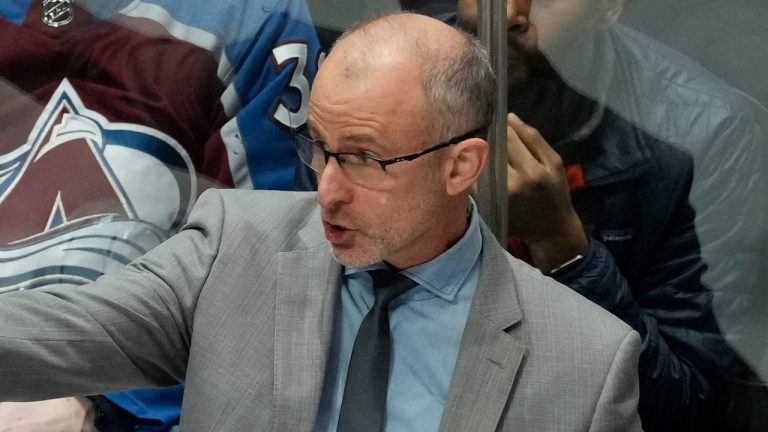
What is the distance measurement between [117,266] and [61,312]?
51cm

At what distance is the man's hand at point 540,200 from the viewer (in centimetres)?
208

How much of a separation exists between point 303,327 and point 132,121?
2.06ft

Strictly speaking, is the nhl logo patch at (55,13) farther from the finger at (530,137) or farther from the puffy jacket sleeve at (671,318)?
the puffy jacket sleeve at (671,318)

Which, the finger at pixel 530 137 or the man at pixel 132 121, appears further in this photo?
the finger at pixel 530 137

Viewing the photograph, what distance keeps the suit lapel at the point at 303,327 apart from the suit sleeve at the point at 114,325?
0.40ft

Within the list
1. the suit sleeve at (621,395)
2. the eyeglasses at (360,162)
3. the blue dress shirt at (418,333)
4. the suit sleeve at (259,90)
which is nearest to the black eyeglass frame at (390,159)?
the eyeglasses at (360,162)

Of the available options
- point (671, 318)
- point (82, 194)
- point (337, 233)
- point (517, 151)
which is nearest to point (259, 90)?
point (82, 194)

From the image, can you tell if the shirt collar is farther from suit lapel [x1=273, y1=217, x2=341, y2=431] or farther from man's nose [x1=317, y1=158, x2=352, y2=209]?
man's nose [x1=317, y1=158, x2=352, y2=209]

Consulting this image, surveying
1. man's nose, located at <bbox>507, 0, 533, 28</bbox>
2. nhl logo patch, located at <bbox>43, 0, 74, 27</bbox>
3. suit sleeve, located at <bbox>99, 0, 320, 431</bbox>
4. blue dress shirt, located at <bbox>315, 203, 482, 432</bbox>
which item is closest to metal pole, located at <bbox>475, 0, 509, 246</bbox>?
man's nose, located at <bbox>507, 0, 533, 28</bbox>

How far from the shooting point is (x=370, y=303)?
1.63 meters

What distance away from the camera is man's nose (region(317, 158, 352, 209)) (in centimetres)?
149

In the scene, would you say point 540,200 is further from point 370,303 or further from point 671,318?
point 370,303

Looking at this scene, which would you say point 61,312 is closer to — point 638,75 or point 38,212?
point 38,212

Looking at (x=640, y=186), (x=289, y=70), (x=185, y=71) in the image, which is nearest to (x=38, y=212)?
(x=185, y=71)
